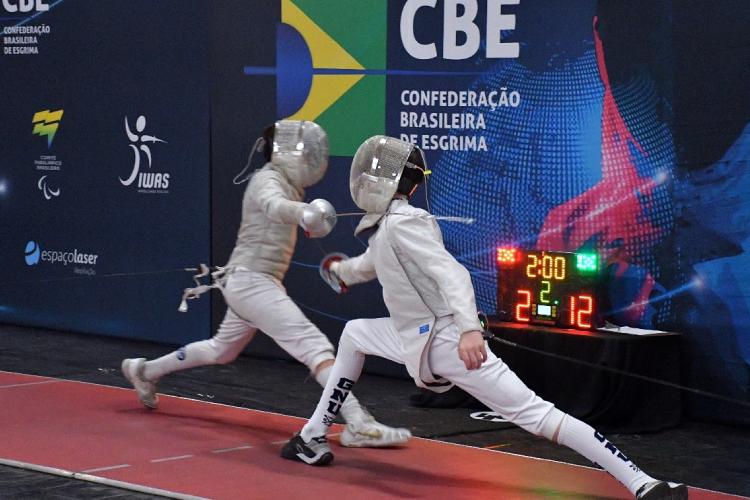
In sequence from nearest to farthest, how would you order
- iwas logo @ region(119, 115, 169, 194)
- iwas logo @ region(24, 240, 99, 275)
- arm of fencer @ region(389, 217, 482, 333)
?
1. arm of fencer @ region(389, 217, 482, 333)
2. iwas logo @ region(119, 115, 169, 194)
3. iwas logo @ region(24, 240, 99, 275)

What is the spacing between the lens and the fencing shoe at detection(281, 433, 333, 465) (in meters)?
4.77

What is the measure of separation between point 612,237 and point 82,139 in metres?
4.06

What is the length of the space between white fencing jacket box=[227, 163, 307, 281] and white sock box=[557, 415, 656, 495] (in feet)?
5.48

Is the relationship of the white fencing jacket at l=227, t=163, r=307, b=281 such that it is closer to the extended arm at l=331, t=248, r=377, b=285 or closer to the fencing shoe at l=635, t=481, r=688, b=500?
the extended arm at l=331, t=248, r=377, b=285

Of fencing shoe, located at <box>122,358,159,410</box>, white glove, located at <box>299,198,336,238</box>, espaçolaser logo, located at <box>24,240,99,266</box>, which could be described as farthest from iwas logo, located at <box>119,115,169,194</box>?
white glove, located at <box>299,198,336,238</box>

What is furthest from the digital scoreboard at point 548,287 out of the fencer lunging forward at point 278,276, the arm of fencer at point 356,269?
the arm of fencer at point 356,269

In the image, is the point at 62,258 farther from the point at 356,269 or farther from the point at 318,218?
the point at 356,269

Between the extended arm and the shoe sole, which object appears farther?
the shoe sole

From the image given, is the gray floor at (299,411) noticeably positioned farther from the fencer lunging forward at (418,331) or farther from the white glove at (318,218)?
the white glove at (318,218)

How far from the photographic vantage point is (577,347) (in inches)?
229

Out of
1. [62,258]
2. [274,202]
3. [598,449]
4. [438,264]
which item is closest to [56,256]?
[62,258]

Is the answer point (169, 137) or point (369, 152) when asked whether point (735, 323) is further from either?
point (169, 137)

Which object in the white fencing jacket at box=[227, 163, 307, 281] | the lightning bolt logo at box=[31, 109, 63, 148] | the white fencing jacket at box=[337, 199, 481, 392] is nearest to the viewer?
the white fencing jacket at box=[337, 199, 481, 392]

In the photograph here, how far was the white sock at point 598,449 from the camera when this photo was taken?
4133mm
